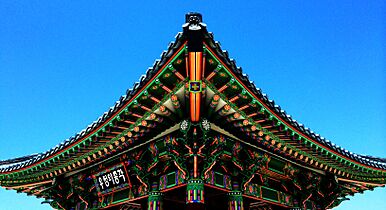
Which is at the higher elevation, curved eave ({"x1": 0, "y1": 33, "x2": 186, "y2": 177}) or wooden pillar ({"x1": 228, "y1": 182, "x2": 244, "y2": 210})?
curved eave ({"x1": 0, "y1": 33, "x2": 186, "y2": 177})

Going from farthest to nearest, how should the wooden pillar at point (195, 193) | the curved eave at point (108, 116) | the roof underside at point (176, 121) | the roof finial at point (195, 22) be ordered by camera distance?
the wooden pillar at point (195, 193), the roof underside at point (176, 121), the curved eave at point (108, 116), the roof finial at point (195, 22)

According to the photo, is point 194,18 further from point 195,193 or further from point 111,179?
point 111,179

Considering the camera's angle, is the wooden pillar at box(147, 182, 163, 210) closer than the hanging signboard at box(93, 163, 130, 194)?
Yes

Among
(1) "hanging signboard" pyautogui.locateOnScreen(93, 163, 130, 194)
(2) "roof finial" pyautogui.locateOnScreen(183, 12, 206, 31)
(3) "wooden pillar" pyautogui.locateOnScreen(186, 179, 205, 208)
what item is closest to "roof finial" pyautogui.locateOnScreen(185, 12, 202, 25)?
(2) "roof finial" pyautogui.locateOnScreen(183, 12, 206, 31)

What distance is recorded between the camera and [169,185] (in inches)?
415

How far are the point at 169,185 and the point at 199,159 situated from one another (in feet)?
4.13

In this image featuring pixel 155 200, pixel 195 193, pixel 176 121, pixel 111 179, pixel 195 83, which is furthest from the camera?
pixel 111 179

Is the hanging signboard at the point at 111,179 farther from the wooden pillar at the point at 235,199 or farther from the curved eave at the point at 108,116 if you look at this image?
the wooden pillar at the point at 235,199

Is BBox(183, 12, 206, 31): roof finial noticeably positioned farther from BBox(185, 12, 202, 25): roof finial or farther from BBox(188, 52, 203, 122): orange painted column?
BBox(188, 52, 203, 122): orange painted column

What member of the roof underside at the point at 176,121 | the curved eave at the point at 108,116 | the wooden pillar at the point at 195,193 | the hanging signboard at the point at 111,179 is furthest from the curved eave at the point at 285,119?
the hanging signboard at the point at 111,179

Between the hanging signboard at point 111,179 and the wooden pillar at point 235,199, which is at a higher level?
the hanging signboard at point 111,179

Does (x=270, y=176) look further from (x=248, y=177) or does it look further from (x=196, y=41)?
(x=196, y=41)

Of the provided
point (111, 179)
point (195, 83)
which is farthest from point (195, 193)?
point (111, 179)

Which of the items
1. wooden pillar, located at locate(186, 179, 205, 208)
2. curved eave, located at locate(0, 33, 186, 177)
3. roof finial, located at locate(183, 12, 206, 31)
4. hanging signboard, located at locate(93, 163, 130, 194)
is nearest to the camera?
roof finial, located at locate(183, 12, 206, 31)
